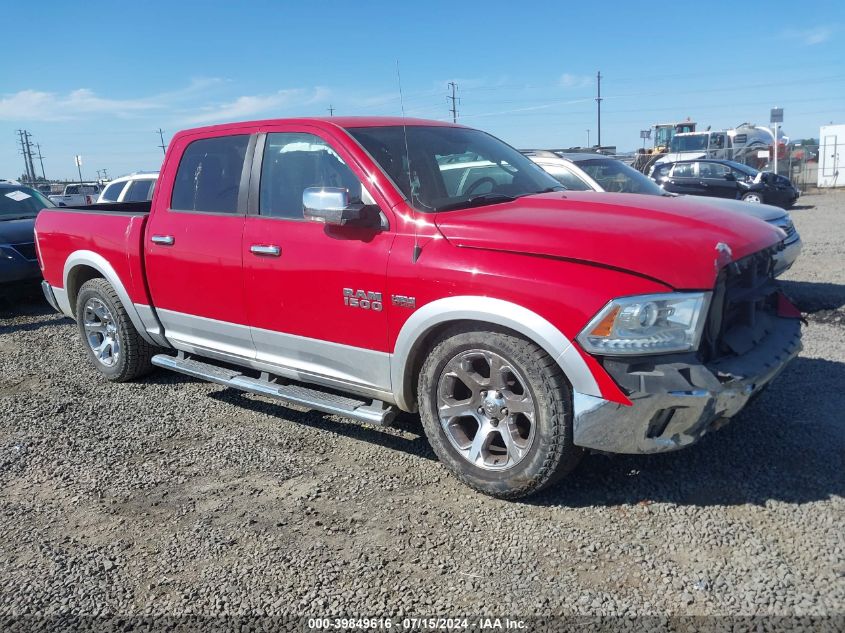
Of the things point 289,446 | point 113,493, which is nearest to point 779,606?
point 289,446

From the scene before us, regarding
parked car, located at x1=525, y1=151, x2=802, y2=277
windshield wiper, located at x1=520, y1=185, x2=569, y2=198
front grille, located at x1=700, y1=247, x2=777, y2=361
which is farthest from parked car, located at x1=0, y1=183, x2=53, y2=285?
front grille, located at x1=700, y1=247, x2=777, y2=361

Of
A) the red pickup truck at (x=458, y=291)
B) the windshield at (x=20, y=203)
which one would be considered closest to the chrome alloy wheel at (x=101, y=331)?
the red pickup truck at (x=458, y=291)

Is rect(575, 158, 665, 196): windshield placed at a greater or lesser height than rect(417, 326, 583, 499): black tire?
greater

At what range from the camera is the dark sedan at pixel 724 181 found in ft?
58.9

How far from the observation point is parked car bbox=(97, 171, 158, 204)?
1131 cm

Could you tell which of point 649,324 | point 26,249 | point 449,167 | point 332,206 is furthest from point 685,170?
point 649,324

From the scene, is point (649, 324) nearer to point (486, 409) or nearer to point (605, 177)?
point (486, 409)

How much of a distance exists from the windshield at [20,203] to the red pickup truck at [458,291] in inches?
233

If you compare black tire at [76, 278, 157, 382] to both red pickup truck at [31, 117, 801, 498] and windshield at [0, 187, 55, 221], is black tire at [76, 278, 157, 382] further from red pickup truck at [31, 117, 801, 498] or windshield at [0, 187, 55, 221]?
windshield at [0, 187, 55, 221]

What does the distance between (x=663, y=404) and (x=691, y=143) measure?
30764mm

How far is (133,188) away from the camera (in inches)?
452

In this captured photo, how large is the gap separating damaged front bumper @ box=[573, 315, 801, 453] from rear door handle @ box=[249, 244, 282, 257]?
1999mm

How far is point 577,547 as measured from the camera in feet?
10.1

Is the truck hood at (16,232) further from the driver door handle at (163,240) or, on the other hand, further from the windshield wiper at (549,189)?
the windshield wiper at (549,189)
